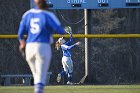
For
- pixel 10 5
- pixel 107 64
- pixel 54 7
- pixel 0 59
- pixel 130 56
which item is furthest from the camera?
pixel 10 5

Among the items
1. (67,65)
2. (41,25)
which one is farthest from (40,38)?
(67,65)

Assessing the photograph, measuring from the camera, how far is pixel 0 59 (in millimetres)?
30781

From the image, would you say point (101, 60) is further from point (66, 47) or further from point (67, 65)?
point (66, 47)

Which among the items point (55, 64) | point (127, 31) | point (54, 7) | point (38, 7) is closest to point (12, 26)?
point (55, 64)

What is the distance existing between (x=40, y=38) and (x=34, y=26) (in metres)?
0.22

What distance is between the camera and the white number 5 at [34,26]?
9.79 meters

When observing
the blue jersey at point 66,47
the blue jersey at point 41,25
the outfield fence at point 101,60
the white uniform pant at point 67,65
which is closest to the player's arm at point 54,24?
the blue jersey at point 41,25

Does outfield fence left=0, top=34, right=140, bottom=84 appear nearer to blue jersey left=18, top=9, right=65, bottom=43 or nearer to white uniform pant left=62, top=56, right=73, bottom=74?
white uniform pant left=62, top=56, right=73, bottom=74

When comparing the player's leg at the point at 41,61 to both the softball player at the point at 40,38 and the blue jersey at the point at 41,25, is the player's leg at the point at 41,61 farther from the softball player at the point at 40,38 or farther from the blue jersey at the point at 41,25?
the blue jersey at the point at 41,25

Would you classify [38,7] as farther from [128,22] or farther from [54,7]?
[128,22]

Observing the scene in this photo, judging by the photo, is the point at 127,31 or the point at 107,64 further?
the point at 127,31

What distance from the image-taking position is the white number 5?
9789mm

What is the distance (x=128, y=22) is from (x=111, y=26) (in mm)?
1175

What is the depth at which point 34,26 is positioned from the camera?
9805 mm
